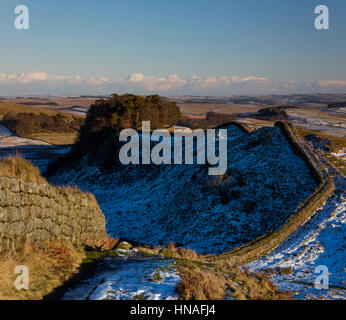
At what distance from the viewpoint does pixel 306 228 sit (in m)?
16.6

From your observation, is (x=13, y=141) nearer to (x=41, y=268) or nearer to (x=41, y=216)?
(x=41, y=216)

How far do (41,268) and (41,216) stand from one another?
1512 millimetres

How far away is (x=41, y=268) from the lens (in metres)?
7.85

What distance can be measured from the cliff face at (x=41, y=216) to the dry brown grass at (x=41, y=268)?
253 mm

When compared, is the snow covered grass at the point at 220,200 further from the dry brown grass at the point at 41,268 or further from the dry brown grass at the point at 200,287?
the dry brown grass at the point at 41,268

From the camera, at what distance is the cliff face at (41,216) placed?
7.48 m

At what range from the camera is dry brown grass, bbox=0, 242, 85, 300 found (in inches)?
259

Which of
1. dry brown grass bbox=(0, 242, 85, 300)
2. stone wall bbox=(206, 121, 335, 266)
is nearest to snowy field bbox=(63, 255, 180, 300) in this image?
dry brown grass bbox=(0, 242, 85, 300)

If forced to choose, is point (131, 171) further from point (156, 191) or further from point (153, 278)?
point (153, 278)

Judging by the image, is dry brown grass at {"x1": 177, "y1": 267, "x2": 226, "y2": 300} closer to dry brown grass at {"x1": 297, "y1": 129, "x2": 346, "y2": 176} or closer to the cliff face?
the cliff face

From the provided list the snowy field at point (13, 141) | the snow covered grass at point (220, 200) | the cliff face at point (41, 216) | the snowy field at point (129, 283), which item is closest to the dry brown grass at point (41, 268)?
the cliff face at point (41, 216)

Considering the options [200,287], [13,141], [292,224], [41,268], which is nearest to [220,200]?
[292,224]
